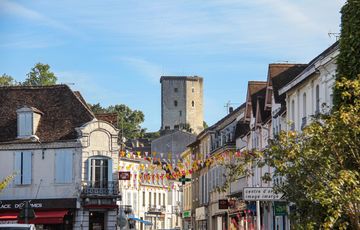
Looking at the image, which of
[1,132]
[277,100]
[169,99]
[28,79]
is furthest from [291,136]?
[169,99]

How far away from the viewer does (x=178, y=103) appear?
165750mm

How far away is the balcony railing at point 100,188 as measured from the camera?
58.2 meters

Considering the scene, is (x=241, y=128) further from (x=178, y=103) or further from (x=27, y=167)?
(x=178, y=103)

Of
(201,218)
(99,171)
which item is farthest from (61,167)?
(201,218)

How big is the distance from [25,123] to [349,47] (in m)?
39.0

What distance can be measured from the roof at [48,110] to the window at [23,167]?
128cm

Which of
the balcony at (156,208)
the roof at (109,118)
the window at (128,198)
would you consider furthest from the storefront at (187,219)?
the roof at (109,118)

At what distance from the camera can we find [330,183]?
1855 centimetres

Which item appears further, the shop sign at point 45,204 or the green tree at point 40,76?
the green tree at point 40,76

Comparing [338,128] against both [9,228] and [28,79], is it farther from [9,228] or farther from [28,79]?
[28,79]

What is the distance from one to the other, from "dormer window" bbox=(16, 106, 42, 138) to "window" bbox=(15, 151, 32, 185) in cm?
145

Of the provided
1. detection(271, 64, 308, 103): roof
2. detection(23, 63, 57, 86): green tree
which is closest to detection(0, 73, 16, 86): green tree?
detection(23, 63, 57, 86): green tree

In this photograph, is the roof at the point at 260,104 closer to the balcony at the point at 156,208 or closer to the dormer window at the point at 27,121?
the dormer window at the point at 27,121

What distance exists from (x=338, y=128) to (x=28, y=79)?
3066 inches
